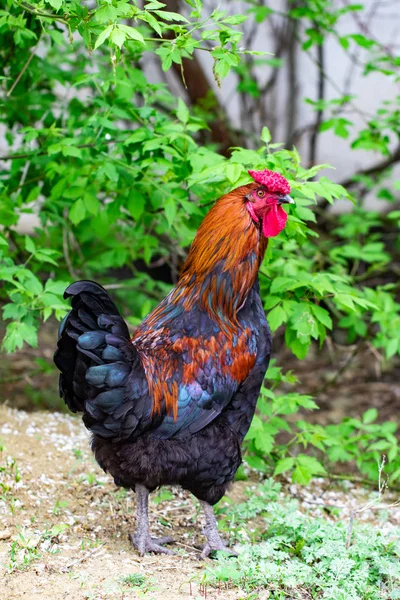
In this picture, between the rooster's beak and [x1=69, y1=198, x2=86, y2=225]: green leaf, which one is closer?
the rooster's beak

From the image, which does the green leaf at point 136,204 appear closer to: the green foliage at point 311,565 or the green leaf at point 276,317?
the green leaf at point 276,317

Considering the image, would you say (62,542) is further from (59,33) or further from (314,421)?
(314,421)

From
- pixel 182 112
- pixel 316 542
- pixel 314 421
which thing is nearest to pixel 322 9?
pixel 182 112

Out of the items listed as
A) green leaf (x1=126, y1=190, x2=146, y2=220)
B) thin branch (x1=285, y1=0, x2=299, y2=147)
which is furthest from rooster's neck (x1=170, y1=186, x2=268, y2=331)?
thin branch (x1=285, y1=0, x2=299, y2=147)

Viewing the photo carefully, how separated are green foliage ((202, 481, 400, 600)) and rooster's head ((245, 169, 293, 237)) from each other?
154cm

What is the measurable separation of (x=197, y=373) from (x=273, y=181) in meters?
1.02

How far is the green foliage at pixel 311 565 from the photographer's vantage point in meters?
3.36

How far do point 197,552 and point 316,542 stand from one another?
65cm

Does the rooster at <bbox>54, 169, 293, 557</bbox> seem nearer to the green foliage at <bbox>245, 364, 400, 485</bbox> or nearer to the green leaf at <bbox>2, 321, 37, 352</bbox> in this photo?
the green leaf at <bbox>2, 321, 37, 352</bbox>

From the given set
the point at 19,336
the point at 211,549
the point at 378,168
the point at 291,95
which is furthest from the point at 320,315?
the point at 291,95

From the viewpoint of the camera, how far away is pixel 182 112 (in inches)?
170

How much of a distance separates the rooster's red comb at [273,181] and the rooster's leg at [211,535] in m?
1.68

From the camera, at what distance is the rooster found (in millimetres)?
3418

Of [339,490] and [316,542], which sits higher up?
[316,542]
